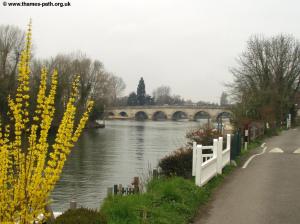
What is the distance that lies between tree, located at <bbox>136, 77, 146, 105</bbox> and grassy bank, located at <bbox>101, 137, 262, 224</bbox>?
5622 inches

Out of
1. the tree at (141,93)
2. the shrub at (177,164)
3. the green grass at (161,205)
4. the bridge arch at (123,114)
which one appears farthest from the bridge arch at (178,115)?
the green grass at (161,205)

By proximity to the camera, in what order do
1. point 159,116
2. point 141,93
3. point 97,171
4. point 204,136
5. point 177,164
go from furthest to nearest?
point 141,93
point 159,116
point 97,171
point 204,136
point 177,164

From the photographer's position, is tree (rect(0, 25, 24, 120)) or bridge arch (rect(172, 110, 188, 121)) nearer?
tree (rect(0, 25, 24, 120))

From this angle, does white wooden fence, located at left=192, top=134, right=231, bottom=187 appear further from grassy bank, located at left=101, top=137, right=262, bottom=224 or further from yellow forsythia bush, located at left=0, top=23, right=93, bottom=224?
yellow forsythia bush, located at left=0, top=23, right=93, bottom=224

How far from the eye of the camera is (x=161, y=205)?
970 centimetres

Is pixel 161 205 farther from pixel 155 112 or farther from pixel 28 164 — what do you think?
pixel 155 112

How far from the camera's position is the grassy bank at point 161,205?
27.6 feet

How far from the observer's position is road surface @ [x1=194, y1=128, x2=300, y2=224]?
9052 millimetres

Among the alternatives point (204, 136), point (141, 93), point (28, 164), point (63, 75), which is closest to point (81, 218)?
point (28, 164)

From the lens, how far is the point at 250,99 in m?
38.7

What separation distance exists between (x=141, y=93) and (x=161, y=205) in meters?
147

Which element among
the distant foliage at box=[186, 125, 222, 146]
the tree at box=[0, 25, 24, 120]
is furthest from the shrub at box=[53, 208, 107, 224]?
the tree at box=[0, 25, 24, 120]

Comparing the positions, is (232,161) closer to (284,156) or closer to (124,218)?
(284,156)

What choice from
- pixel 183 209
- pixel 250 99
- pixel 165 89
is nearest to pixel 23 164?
pixel 183 209
